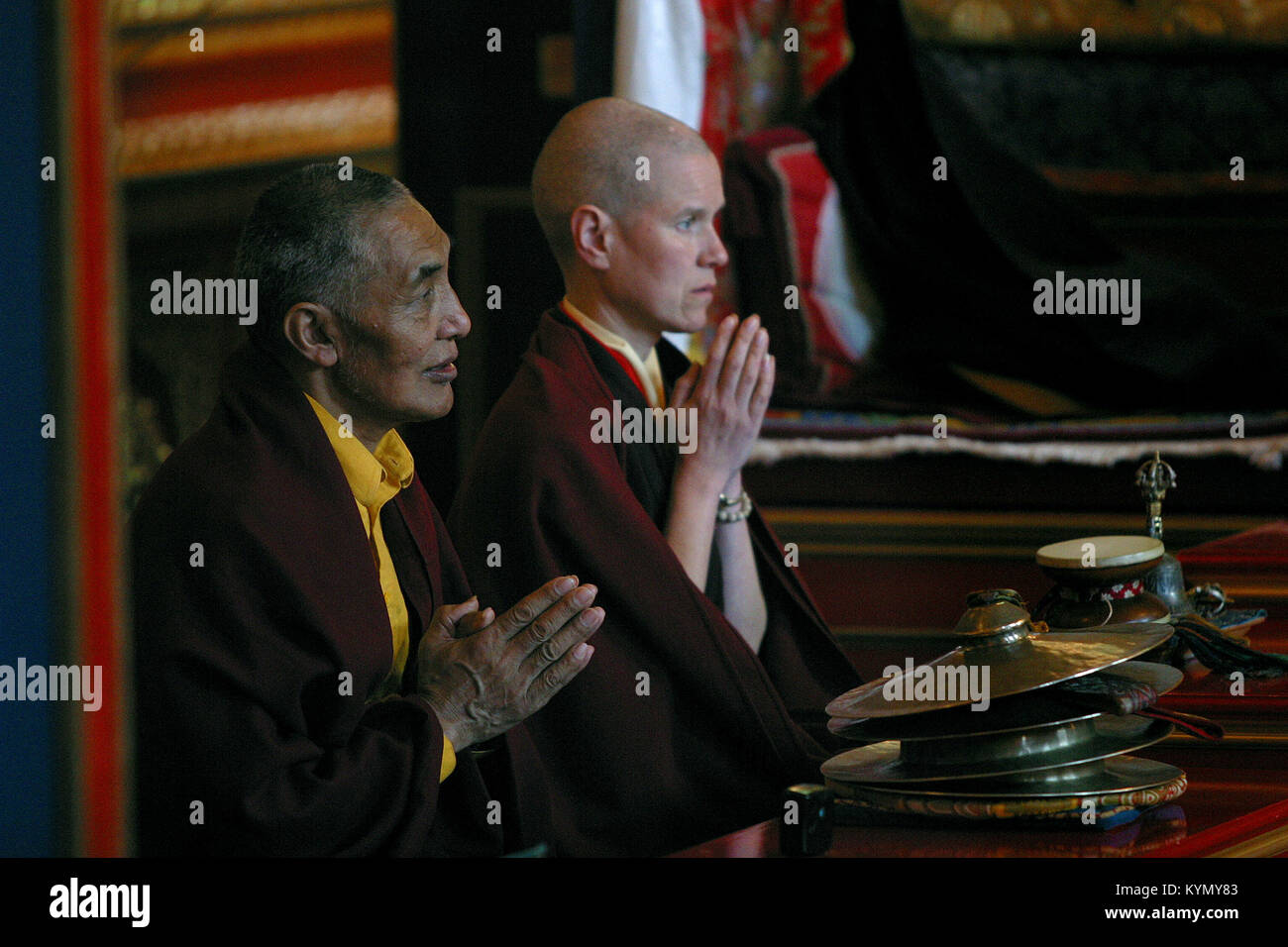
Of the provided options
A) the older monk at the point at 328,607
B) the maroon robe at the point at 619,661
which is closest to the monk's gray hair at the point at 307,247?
the older monk at the point at 328,607

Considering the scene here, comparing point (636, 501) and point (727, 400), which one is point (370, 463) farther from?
point (727, 400)

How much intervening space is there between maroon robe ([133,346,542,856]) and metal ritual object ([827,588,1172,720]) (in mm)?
385

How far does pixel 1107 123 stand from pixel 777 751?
3003 mm

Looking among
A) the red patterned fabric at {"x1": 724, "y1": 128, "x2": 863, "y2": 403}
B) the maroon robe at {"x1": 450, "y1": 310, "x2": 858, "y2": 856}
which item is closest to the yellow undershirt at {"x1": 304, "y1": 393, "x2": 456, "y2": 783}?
the maroon robe at {"x1": 450, "y1": 310, "x2": 858, "y2": 856}

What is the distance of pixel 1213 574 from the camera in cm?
223

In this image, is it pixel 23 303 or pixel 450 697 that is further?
pixel 450 697

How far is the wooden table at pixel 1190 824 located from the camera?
3.82ft

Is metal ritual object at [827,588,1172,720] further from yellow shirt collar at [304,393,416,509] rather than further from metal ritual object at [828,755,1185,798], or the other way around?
yellow shirt collar at [304,393,416,509]

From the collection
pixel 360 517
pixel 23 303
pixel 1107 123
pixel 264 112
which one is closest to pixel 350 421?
pixel 360 517

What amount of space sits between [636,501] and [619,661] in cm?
18

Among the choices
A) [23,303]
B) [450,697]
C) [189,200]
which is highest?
[189,200]

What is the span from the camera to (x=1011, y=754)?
117 centimetres

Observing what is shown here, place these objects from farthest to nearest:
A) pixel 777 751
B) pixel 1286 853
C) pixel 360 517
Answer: pixel 777 751, pixel 360 517, pixel 1286 853

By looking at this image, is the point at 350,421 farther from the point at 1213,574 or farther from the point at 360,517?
the point at 1213,574
